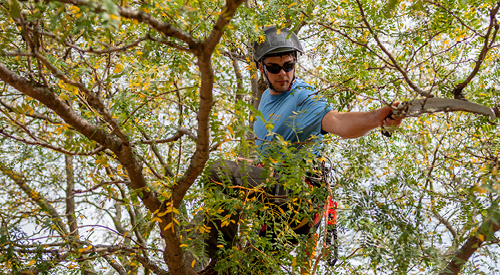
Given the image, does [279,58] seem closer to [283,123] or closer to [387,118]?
[283,123]

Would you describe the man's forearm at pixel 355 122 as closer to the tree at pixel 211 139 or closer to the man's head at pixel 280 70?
the tree at pixel 211 139

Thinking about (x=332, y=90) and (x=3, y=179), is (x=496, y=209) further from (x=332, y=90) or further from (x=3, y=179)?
(x=3, y=179)

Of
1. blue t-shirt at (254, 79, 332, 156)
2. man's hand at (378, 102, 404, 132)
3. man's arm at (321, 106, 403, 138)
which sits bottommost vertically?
man's hand at (378, 102, 404, 132)

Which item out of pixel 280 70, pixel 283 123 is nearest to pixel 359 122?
pixel 283 123

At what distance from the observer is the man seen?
6.80ft

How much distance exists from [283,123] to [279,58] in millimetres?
600

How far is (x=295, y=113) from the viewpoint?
2.21m

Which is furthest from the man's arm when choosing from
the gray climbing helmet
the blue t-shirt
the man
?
the gray climbing helmet

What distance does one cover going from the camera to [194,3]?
216cm

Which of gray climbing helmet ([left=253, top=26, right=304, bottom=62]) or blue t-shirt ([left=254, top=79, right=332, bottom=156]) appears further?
gray climbing helmet ([left=253, top=26, right=304, bottom=62])

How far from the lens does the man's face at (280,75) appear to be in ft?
10.3

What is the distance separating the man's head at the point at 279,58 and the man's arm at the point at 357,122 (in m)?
0.87

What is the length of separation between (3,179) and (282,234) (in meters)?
4.78

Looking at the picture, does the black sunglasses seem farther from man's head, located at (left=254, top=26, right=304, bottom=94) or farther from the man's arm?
the man's arm
